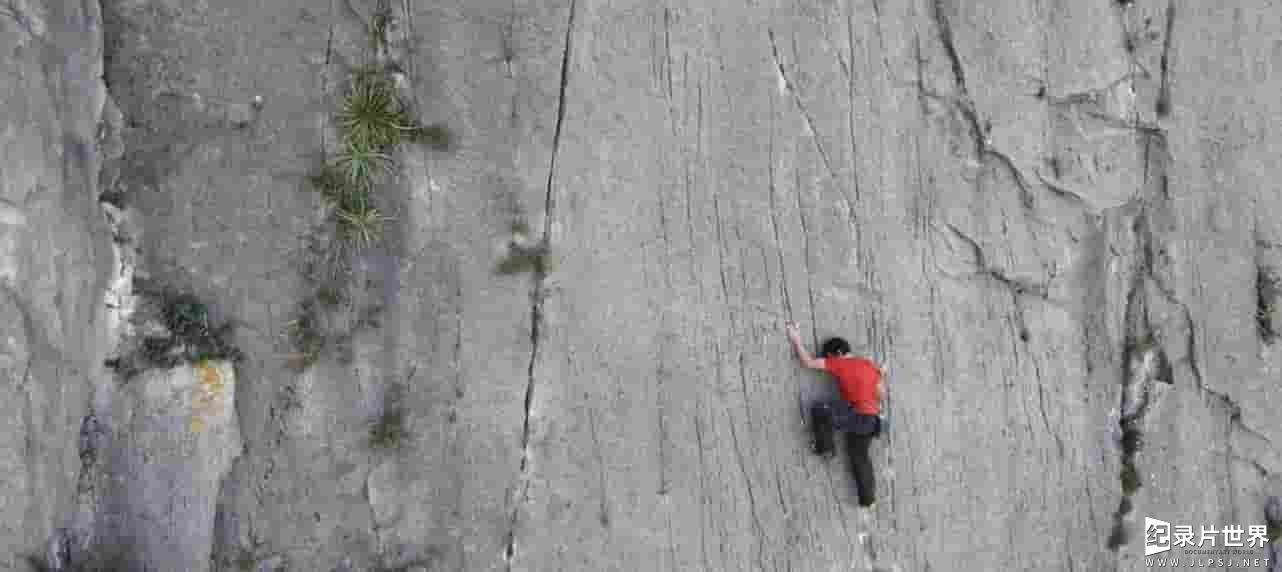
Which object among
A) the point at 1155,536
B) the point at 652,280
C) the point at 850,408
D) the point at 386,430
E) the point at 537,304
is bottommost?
the point at 1155,536

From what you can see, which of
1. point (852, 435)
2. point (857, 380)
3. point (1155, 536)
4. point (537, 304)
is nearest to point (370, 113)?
point (537, 304)

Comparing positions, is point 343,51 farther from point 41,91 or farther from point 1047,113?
point 1047,113

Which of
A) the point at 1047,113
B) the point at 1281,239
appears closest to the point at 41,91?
the point at 1047,113

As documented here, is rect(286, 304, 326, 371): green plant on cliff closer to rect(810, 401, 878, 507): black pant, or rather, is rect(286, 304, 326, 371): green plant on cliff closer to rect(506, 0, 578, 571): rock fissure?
rect(506, 0, 578, 571): rock fissure

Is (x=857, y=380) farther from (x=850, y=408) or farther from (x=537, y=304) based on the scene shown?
(x=537, y=304)

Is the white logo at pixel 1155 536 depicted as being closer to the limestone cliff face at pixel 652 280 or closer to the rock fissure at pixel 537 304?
the limestone cliff face at pixel 652 280
